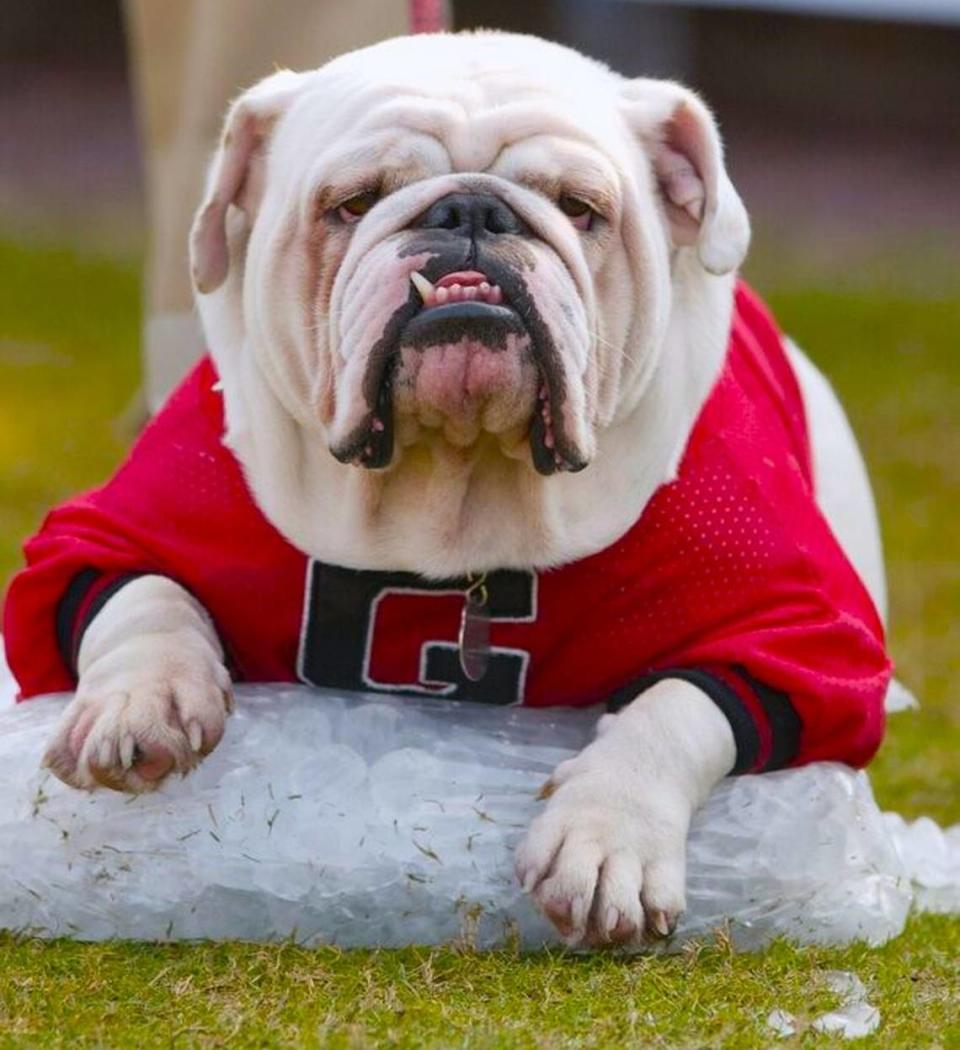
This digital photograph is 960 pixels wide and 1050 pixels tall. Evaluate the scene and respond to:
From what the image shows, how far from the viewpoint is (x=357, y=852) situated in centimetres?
267

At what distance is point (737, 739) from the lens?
280cm

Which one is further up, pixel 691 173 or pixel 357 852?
pixel 691 173

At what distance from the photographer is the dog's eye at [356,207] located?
9.07 ft

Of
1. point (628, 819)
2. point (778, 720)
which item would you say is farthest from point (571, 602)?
point (628, 819)

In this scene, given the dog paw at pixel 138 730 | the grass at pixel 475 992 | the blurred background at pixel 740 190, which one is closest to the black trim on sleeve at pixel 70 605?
the dog paw at pixel 138 730

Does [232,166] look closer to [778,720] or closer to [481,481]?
[481,481]

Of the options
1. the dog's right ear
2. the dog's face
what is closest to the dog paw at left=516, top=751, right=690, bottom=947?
the dog's face

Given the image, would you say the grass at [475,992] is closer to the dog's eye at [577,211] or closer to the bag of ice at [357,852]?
the bag of ice at [357,852]

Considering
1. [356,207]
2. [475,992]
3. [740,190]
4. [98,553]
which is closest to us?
[475,992]

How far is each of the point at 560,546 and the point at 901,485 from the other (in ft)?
10.9

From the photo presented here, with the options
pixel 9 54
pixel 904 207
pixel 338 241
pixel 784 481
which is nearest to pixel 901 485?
pixel 784 481

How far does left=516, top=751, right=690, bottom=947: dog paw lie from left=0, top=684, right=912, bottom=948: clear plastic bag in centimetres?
9

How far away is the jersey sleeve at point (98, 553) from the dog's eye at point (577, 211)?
598 millimetres

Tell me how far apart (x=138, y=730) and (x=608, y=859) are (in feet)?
1.85
